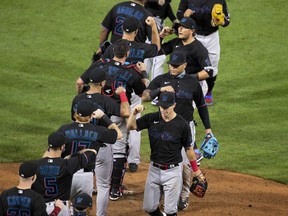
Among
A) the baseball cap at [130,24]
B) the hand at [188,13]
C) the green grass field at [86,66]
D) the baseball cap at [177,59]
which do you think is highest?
the baseball cap at [130,24]

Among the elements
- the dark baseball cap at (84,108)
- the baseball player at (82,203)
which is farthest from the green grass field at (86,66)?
the baseball player at (82,203)

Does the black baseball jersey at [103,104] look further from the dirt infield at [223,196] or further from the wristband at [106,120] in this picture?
the dirt infield at [223,196]

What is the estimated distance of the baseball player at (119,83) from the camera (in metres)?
13.1

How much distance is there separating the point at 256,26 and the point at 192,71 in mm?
8592

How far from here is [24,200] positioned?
9773 millimetres

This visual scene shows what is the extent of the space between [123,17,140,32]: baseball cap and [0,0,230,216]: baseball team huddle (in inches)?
0.6

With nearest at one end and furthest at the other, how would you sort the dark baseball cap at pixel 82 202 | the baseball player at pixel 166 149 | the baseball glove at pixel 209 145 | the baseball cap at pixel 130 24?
the dark baseball cap at pixel 82 202
the baseball player at pixel 166 149
the baseball glove at pixel 209 145
the baseball cap at pixel 130 24

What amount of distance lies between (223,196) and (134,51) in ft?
8.55

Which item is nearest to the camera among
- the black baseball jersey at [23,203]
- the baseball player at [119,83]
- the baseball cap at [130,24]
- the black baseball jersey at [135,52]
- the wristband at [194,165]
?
the black baseball jersey at [23,203]

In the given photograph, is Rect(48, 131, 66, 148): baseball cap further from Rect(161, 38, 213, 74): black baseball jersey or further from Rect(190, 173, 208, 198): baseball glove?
Rect(161, 38, 213, 74): black baseball jersey

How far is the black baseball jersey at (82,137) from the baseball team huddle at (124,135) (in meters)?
0.01

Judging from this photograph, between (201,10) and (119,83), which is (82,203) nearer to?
(119,83)

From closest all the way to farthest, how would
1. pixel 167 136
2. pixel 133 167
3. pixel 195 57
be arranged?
pixel 167 136, pixel 195 57, pixel 133 167

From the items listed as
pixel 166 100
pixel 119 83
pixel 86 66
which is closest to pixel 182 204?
pixel 119 83
